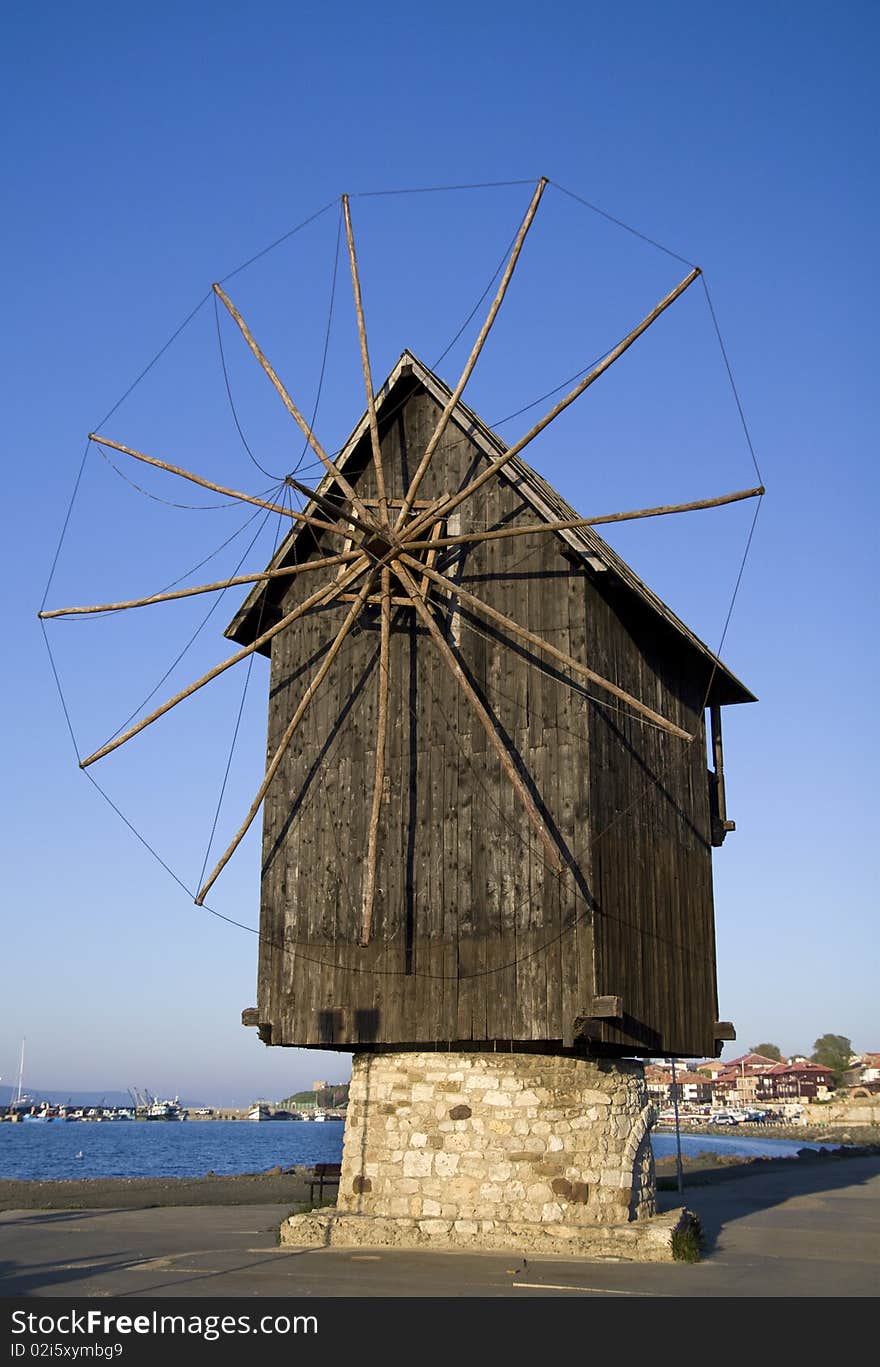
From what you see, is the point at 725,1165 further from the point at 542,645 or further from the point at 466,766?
the point at 542,645

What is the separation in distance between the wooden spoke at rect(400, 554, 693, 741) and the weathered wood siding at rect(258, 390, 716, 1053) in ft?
1.97

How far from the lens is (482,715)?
53.9 feet

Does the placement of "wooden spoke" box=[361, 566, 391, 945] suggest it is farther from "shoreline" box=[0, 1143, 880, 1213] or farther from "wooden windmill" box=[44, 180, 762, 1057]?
"shoreline" box=[0, 1143, 880, 1213]

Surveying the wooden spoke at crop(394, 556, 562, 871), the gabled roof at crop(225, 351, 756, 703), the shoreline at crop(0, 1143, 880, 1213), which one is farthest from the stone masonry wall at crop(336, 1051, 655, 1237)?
the gabled roof at crop(225, 351, 756, 703)

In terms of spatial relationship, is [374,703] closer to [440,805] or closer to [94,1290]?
[440,805]

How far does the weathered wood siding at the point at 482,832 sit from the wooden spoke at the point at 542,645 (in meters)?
0.60

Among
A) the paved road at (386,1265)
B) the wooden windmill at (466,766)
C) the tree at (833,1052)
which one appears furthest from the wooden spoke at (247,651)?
the tree at (833,1052)

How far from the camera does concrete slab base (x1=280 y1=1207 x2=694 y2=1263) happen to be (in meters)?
15.2

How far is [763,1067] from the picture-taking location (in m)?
161

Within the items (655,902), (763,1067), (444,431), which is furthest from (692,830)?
(763,1067)

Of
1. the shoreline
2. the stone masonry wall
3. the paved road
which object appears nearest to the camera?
the paved road

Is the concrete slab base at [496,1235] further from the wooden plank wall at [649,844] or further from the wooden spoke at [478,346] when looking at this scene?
the wooden spoke at [478,346]

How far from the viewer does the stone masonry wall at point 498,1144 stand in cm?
1580

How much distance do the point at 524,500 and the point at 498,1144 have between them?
8.53m
